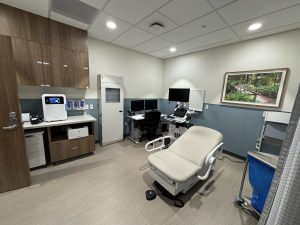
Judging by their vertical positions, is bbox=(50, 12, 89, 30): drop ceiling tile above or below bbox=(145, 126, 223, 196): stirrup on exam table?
above

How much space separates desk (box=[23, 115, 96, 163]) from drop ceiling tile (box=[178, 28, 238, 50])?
3.01 meters

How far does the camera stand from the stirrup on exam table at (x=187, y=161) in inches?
69.5

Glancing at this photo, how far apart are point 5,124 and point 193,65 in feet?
14.1

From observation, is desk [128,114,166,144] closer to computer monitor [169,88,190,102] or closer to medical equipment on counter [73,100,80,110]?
computer monitor [169,88,190,102]

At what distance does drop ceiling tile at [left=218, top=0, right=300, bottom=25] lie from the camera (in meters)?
1.71

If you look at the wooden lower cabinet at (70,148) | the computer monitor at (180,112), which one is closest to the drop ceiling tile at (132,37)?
the computer monitor at (180,112)

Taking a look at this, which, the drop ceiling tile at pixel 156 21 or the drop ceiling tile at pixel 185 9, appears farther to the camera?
the drop ceiling tile at pixel 156 21

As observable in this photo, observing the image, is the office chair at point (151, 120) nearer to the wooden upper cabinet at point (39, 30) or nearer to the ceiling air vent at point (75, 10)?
the wooden upper cabinet at point (39, 30)

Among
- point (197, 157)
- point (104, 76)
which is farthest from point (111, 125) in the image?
point (197, 157)

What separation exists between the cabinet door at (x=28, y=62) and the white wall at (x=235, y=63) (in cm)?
366

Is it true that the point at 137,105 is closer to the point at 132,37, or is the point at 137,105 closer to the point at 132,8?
the point at 132,37

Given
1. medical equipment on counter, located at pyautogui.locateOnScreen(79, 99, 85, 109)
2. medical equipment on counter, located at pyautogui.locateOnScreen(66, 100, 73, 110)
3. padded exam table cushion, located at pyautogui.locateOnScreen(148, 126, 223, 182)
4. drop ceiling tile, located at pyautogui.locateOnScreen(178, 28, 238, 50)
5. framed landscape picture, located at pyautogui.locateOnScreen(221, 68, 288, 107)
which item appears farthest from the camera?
medical equipment on counter, located at pyautogui.locateOnScreen(79, 99, 85, 109)

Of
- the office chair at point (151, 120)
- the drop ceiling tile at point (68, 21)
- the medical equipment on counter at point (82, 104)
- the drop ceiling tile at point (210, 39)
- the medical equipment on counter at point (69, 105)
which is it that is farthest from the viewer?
the office chair at point (151, 120)

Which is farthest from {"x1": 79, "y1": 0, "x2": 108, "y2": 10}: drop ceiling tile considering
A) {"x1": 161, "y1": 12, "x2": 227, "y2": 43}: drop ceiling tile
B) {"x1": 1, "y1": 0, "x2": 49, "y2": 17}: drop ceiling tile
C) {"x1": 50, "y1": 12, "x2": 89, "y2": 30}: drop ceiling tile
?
{"x1": 161, "y1": 12, "x2": 227, "y2": 43}: drop ceiling tile
